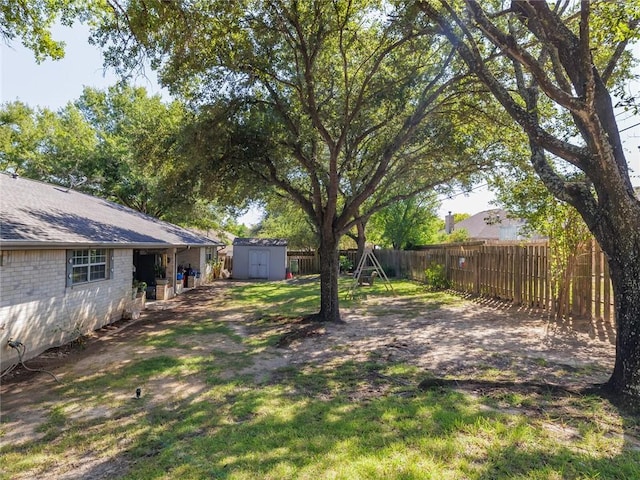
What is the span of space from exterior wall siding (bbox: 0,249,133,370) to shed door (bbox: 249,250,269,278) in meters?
13.6

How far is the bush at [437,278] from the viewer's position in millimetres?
15912

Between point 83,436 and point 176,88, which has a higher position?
point 176,88

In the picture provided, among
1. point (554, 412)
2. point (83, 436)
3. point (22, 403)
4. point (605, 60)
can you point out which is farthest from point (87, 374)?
point (605, 60)

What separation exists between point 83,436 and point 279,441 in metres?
2.06

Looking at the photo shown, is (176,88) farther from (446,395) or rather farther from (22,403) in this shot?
(446,395)

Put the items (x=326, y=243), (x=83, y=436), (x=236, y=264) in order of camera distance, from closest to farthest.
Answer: (x=83, y=436) < (x=326, y=243) < (x=236, y=264)

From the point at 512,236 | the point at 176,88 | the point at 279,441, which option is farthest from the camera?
the point at 512,236

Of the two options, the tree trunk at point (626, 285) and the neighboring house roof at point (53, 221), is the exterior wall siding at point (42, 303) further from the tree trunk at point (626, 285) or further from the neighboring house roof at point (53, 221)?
the tree trunk at point (626, 285)

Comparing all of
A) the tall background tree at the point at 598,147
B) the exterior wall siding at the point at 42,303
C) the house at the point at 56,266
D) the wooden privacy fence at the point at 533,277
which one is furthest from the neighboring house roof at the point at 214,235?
the tall background tree at the point at 598,147

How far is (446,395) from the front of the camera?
4.71 metres

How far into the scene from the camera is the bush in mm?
15912

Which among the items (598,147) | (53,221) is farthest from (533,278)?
(53,221)

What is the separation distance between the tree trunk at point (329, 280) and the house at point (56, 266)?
16.4 feet

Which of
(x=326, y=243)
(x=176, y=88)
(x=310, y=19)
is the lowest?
(x=326, y=243)
